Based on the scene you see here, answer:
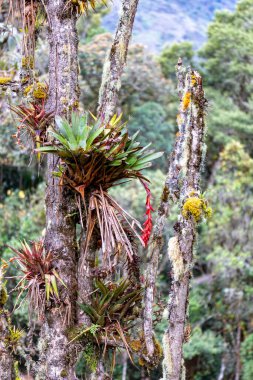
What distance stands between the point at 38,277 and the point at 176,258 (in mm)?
935

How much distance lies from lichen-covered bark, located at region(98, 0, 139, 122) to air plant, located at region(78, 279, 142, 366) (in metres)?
1.21

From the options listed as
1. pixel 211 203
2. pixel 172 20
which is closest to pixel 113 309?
pixel 211 203

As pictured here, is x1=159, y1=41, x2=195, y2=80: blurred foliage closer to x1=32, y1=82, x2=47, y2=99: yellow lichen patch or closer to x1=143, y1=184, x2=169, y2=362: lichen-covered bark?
x1=32, y1=82, x2=47, y2=99: yellow lichen patch

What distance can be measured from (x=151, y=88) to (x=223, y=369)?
7.96 metres

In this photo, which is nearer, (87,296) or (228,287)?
(87,296)

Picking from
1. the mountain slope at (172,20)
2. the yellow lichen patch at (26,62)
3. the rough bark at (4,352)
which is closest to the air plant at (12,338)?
the rough bark at (4,352)

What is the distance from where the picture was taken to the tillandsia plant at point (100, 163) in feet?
10.5

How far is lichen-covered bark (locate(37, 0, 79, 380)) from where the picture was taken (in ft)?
11.6

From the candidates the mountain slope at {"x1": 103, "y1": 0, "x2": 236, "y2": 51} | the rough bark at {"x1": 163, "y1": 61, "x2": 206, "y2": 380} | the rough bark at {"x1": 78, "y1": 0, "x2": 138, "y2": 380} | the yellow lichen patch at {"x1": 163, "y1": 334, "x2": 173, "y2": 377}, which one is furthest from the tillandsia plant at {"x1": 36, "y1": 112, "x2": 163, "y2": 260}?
the mountain slope at {"x1": 103, "y1": 0, "x2": 236, "y2": 51}

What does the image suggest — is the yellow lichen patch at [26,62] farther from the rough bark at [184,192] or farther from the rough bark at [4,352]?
the rough bark at [4,352]

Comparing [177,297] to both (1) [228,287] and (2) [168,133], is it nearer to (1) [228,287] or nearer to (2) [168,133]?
(1) [228,287]

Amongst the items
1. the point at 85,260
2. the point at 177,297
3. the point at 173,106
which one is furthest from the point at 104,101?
the point at 173,106

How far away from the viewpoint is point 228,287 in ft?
34.8

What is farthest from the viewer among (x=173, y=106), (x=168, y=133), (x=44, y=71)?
(x=173, y=106)
